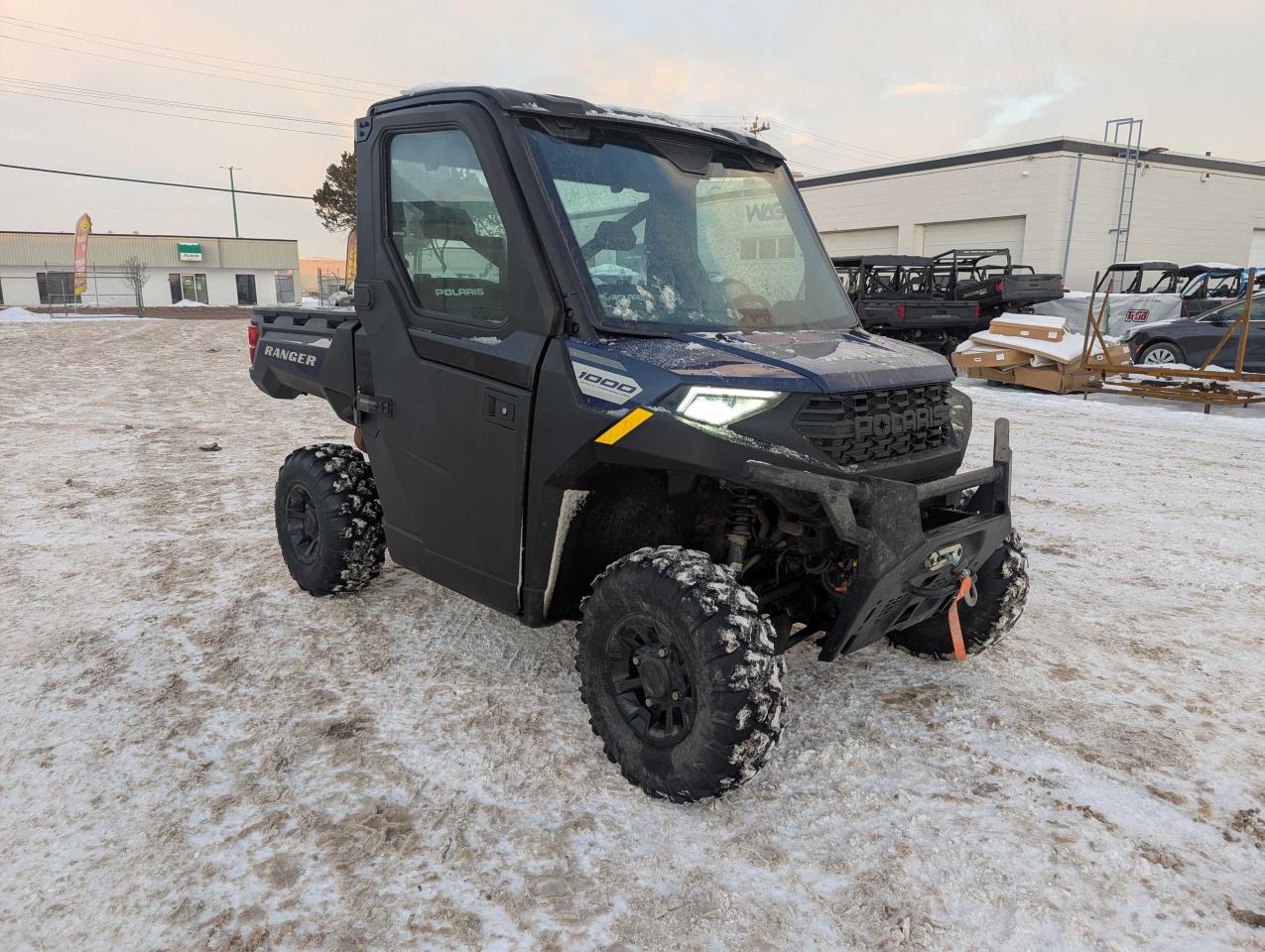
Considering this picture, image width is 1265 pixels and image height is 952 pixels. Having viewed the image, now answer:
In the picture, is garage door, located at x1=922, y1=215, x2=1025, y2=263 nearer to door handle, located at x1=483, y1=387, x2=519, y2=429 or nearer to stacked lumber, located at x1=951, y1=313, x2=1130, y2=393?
stacked lumber, located at x1=951, y1=313, x2=1130, y2=393

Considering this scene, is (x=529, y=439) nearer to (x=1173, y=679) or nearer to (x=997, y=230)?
(x=1173, y=679)

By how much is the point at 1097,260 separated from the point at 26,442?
34528mm

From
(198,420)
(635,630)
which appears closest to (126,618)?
(635,630)

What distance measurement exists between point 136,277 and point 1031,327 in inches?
1471

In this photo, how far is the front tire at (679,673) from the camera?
2.62 meters

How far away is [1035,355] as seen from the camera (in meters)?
13.5

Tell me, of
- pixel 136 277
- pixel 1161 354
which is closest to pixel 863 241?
pixel 1161 354

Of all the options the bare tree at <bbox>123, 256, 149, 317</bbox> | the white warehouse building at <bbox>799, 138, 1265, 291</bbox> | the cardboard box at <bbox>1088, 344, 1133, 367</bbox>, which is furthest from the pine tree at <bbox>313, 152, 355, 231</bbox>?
the cardboard box at <bbox>1088, 344, 1133, 367</bbox>

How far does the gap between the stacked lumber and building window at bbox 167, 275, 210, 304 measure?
56191 millimetres

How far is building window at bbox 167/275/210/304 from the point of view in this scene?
5706 centimetres

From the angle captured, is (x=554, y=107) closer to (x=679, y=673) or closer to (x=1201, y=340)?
(x=679, y=673)

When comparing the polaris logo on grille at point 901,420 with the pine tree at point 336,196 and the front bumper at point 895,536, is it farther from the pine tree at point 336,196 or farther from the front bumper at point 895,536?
the pine tree at point 336,196

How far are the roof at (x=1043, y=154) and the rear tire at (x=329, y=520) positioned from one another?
25714mm

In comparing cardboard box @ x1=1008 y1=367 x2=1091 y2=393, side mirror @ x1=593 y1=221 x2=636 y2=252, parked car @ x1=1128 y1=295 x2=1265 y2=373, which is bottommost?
cardboard box @ x1=1008 y1=367 x2=1091 y2=393
